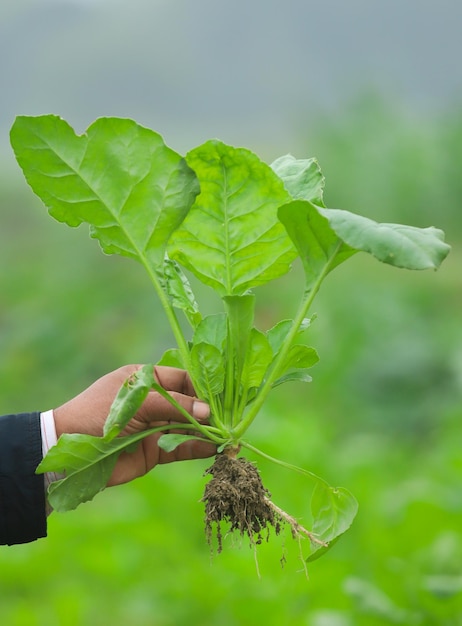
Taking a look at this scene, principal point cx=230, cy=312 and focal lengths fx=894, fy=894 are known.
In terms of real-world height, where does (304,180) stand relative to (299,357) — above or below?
above

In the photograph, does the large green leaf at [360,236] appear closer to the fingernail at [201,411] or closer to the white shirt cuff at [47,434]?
the fingernail at [201,411]

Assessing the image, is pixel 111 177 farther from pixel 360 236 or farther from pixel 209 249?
pixel 360 236

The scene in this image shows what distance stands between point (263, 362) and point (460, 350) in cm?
380

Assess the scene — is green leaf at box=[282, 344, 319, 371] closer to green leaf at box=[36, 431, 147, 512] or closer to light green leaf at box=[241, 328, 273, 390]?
light green leaf at box=[241, 328, 273, 390]

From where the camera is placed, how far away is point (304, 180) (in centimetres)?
168

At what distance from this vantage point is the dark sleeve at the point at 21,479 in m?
1.84

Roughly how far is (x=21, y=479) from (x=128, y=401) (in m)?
0.54

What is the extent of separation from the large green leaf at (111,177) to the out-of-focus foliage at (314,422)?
157 cm

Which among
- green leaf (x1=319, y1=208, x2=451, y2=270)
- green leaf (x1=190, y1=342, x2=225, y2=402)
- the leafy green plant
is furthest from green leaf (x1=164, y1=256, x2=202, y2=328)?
green leaf (x1=319, y1=208, x2=451, y2=270)

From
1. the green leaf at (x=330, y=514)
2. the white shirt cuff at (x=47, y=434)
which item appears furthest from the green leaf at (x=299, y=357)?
the white shirt cuff at (x=47, y=434)

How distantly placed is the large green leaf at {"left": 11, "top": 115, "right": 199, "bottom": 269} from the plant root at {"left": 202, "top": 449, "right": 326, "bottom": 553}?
0.41 m

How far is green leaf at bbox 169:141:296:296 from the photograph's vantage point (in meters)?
1.59

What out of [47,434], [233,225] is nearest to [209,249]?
[233,225]

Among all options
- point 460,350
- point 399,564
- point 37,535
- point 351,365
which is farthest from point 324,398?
point 37,535
